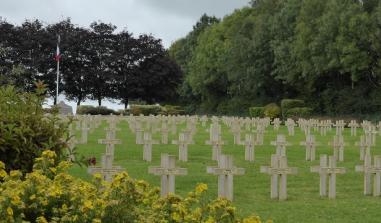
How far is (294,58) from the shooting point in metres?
51.2

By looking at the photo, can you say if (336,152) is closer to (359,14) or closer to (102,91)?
(359,14)

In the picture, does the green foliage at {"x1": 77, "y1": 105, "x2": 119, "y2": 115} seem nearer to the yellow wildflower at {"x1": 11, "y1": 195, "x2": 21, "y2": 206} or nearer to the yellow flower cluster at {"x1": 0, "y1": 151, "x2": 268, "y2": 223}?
the yellow flower cluster at {"x1": 0, "y1": 151, "x2": 268, "y2": 223}

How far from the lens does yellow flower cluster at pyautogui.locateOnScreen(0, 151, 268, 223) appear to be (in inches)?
186

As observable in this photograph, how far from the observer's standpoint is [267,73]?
57.4 meters

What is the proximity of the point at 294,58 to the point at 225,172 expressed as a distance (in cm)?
4160

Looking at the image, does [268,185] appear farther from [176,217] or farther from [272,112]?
[272,112]

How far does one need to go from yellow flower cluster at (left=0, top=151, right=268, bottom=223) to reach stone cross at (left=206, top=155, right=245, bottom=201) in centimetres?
515

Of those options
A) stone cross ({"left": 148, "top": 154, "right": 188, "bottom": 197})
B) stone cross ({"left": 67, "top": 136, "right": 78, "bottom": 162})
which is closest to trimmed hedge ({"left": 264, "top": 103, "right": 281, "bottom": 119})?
stone cross ({"left": 67, "top": 136, "right": 78, "bottom": 162})

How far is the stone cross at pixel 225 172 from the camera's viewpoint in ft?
34.5

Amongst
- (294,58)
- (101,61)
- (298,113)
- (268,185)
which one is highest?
(101,61)

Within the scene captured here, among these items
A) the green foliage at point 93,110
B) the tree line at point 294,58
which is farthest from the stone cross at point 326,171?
the green foliage at point 93,110

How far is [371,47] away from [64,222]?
1653 inches

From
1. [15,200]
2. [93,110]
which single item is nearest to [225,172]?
[15,200]

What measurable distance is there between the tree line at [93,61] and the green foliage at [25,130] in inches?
2114
